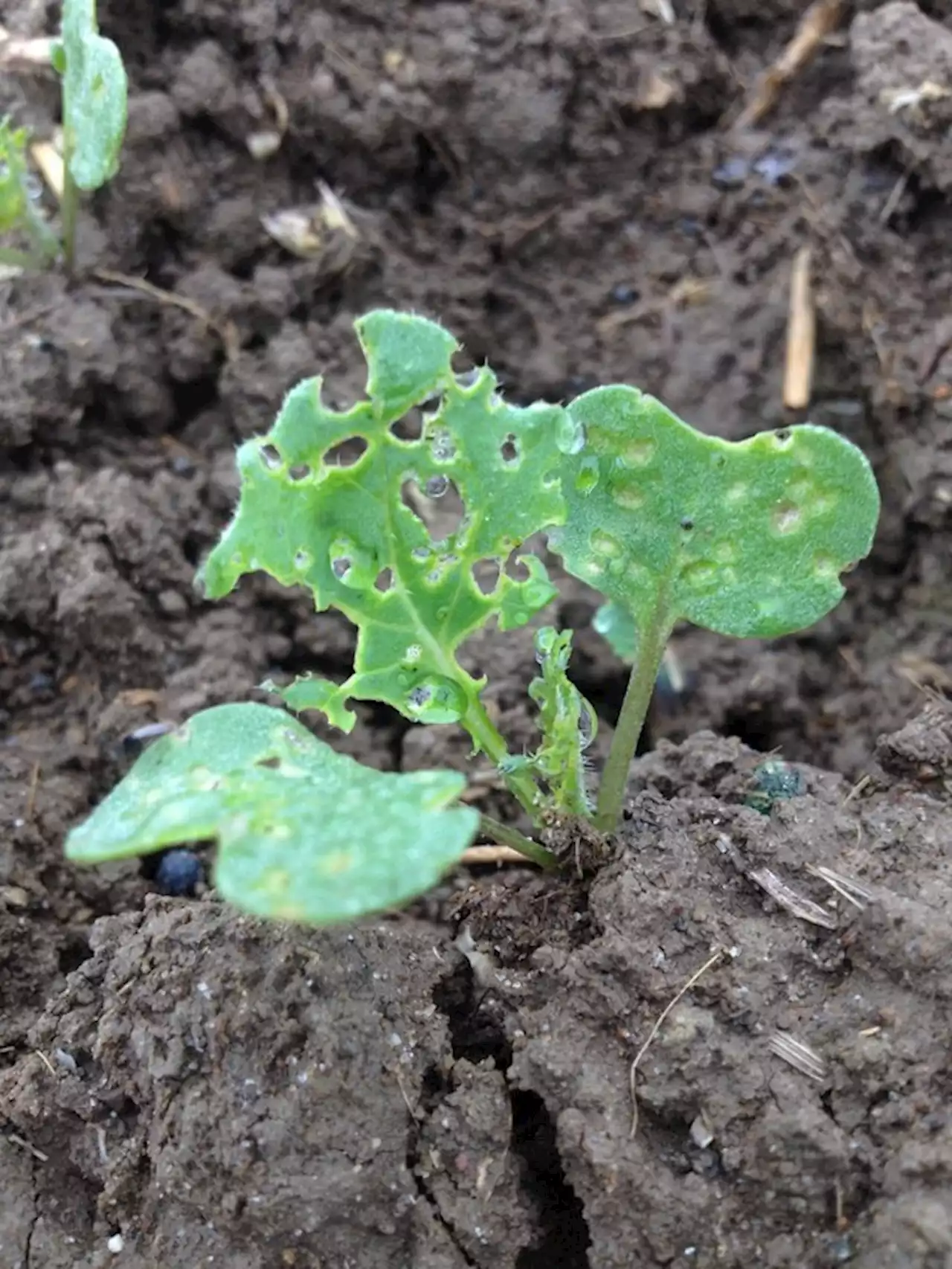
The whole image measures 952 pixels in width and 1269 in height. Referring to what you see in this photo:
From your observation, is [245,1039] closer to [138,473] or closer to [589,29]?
[138,473]

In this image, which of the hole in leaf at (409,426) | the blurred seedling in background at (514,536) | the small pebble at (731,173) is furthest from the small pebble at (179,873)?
the small pebble at (731,173)

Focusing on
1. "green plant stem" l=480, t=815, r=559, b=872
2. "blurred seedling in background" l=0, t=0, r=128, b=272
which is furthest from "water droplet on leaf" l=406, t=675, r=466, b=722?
"blurred seedling in background" l=0, t=0, r=128, b=272

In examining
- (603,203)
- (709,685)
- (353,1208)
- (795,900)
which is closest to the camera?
(353,1208)

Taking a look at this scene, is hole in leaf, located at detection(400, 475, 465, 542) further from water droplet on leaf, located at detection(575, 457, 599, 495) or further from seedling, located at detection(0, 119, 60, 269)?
seedling, located at detection(0, 119, 60, 269)

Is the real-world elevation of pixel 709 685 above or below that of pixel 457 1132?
below

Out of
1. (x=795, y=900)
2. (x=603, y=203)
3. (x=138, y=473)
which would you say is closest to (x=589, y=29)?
(x=603, y=203)

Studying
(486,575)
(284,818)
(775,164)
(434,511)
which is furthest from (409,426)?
(284,818)
